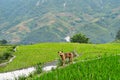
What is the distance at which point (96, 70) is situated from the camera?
52.9 ft

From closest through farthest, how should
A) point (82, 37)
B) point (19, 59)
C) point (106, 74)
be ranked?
point (106, 74) → point (19, 59) → point (82, 37)

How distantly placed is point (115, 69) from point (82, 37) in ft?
331

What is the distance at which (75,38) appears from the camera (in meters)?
117

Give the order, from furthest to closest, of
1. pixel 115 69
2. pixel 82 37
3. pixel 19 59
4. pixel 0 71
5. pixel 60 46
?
pixel 82 37, pixel 60 46, pixel 19 59, pixel 0 71, pixel 115 69

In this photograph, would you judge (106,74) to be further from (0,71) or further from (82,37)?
(82,37)

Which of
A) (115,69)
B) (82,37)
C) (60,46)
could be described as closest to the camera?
(115,69)

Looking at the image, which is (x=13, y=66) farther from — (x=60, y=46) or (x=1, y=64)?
(x=60, y=46)

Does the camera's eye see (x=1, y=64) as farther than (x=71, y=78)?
Yes

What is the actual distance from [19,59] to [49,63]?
6.82 m

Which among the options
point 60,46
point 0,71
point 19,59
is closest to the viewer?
point 0,71

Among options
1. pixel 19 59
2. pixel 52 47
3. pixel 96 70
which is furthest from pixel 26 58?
pixel 96 70

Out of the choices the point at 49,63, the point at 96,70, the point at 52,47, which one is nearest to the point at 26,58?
the point at 49,63

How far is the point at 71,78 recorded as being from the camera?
14516 mm

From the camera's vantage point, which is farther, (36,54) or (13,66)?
(36,54)
